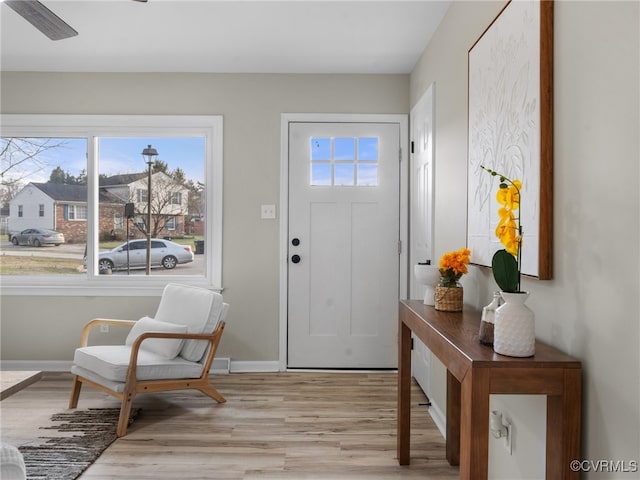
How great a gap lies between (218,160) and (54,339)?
2034 mm

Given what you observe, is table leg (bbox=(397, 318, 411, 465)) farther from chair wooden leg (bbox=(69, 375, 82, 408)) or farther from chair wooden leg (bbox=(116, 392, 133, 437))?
chair wooden leg (bbox=(69, 375, 82, 408))

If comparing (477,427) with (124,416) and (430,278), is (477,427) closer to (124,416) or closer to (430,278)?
(430,278)

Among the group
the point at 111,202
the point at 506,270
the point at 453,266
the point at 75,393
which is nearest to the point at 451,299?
the point at 453,266

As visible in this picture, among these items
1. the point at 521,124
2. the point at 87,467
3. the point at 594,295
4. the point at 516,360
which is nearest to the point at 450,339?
the point at 516,360

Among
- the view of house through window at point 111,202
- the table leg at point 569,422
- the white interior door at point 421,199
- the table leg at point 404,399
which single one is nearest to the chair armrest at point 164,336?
the view of house through window at point 111,202

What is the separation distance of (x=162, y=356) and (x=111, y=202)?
1.68m

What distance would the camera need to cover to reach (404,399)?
236 centimetres

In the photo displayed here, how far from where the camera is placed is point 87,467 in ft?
7.65

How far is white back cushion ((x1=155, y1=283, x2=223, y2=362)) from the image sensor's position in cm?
312

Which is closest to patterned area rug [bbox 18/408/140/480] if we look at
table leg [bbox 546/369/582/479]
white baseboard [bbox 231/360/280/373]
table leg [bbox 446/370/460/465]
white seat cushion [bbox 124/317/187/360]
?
white seat cushion [bbox 124/317/187/360]

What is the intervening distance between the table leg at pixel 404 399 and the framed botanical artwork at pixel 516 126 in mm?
557

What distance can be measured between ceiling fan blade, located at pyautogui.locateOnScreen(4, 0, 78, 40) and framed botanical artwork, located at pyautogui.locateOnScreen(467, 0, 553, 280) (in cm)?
195

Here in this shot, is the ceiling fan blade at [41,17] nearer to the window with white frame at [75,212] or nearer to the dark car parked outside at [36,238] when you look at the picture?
the window with white frame at [75,212]

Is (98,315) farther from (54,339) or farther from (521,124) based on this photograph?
(521,124)
